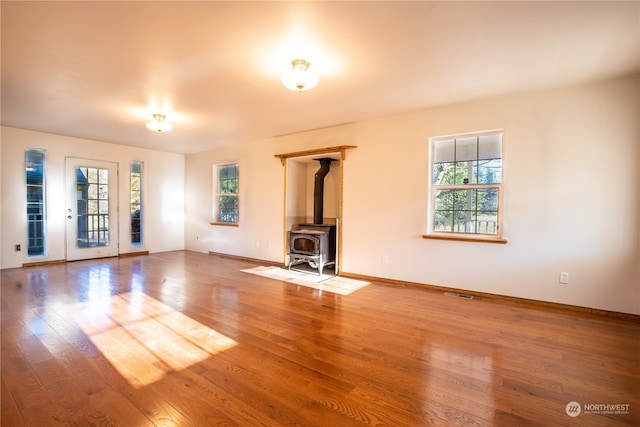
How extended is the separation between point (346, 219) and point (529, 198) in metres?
2.49

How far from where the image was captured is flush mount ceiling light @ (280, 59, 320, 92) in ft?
8.91

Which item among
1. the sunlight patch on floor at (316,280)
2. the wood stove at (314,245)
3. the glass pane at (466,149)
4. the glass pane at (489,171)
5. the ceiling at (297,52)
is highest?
the ceiling at (297,52)

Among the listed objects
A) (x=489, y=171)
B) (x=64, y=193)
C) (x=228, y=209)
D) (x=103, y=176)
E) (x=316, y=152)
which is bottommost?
(x=228, y=209)

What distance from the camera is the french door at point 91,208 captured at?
5.85 metres

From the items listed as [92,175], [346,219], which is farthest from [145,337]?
[92,175]

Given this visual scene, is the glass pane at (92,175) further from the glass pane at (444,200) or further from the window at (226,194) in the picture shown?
the glass pane at (444,200)

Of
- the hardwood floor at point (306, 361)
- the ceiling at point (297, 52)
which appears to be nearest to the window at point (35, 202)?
the ceiling at point (297, 52)

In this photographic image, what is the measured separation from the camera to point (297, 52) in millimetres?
2625

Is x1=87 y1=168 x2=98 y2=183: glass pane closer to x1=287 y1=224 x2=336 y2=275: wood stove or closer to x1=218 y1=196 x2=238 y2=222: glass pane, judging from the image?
x1=218 y1=196 x2=238 y2=222: glass pane

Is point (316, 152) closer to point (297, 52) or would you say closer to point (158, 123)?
point (158, 123)

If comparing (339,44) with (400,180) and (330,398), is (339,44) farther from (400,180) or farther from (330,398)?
(330,398)

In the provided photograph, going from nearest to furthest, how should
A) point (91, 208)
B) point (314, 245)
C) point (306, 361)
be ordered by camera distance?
point (306, 361)
point (314, 245)
point (91, 208)

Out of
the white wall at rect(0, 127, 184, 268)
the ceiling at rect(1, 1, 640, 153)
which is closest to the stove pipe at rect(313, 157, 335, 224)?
the ceiling at rect(1, 1, 640, 153)

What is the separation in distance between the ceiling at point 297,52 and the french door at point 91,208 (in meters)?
2.02
